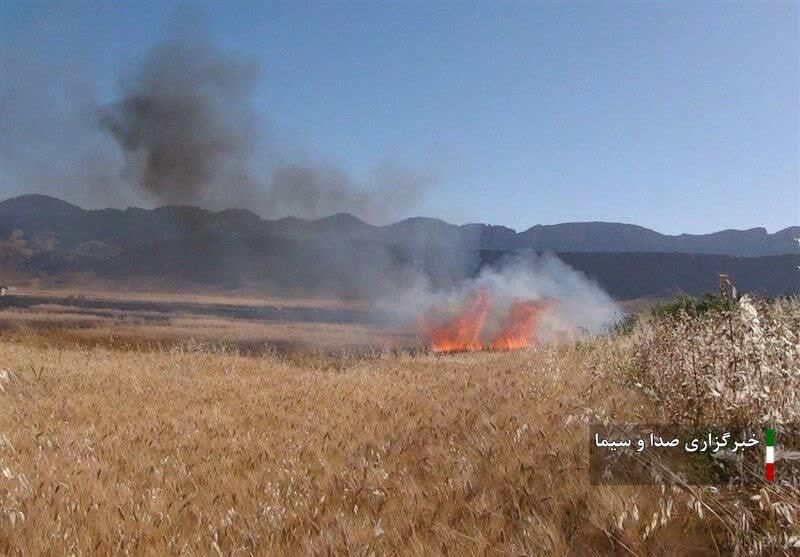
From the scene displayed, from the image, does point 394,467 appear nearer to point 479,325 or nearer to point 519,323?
point 479,325

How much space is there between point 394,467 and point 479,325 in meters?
33.2

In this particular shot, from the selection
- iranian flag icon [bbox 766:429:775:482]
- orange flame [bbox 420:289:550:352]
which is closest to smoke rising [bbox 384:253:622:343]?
orange flame [bbox 420:289:550:352]

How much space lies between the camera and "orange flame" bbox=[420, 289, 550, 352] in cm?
3444

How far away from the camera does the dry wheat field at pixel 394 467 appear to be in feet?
9.22

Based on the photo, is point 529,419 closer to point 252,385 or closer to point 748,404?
point 748,404

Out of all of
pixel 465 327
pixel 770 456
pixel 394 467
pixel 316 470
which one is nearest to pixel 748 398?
pixel 770 456

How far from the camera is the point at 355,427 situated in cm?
568

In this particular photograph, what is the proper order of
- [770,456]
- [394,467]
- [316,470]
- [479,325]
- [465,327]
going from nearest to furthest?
[770,456] < [394,467] < [316,470] < [479,325] < [465,327]

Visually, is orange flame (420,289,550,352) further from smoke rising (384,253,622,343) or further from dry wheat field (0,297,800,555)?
dry wheat field (0,297,800,555)

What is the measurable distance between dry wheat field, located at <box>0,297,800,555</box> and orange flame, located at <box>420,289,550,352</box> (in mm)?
26750

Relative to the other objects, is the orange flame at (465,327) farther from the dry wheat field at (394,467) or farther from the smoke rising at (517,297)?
the dry wheat field at (394,467)

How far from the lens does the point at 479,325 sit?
121ft

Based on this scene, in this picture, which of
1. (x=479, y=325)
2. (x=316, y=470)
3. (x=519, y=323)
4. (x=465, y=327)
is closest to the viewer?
(x=316, y=470)

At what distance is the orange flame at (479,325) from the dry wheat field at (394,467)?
26.7 metres
